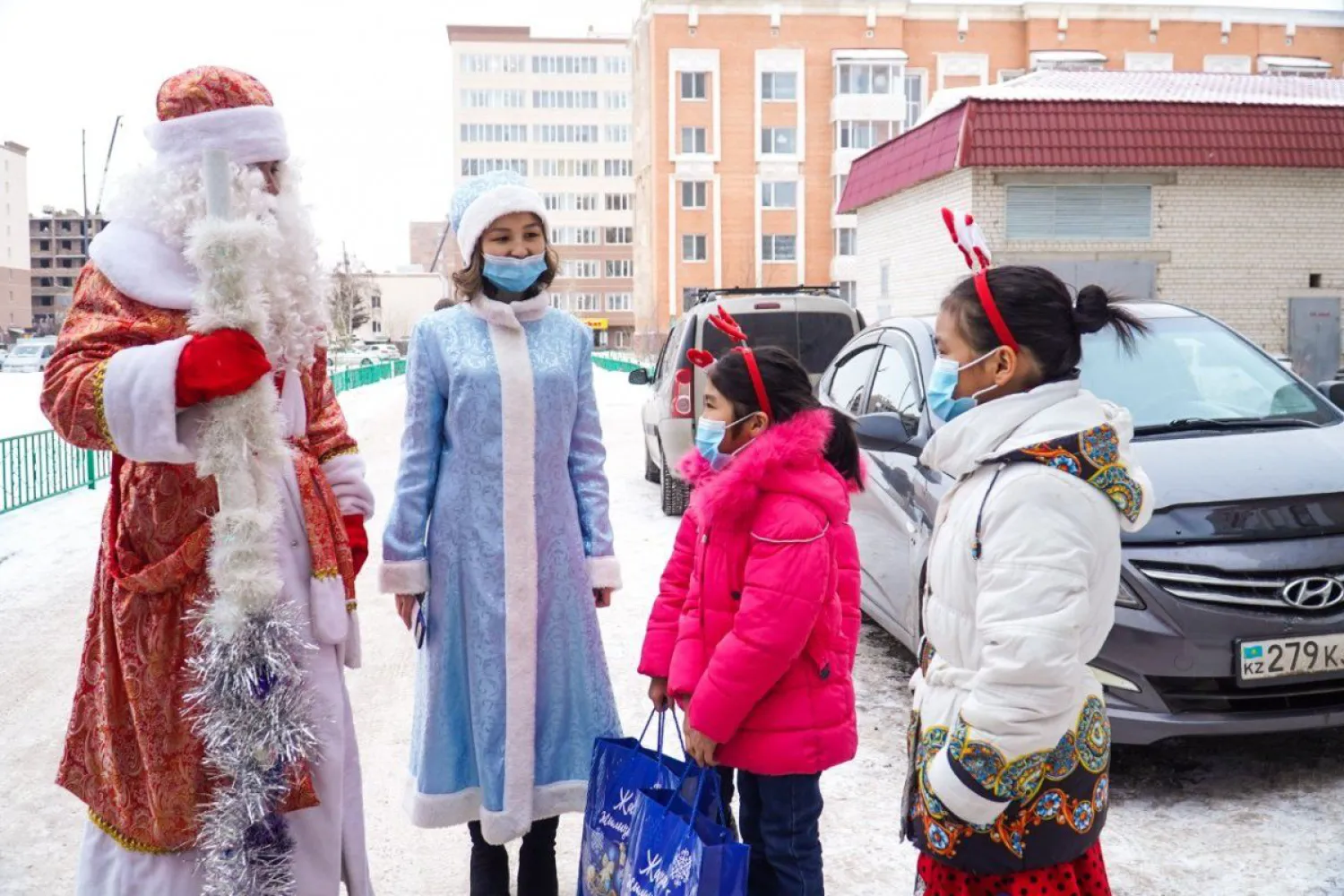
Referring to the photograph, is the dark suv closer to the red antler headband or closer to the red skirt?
the red skirt

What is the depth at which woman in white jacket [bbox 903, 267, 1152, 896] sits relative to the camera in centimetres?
202

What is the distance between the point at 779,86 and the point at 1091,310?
5740 cm

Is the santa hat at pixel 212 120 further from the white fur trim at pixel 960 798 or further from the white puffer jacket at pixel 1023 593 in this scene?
the white fur trim at pixel 960 798

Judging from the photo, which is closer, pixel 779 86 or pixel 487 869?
pixel 487 869

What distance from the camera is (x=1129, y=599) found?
4.03 metres

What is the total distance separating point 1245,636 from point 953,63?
5949 cm

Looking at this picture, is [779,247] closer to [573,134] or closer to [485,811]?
[573,134]

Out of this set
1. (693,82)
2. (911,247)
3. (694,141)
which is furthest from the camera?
(694,141)

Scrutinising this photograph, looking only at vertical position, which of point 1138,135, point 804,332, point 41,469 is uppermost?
point 1138,135

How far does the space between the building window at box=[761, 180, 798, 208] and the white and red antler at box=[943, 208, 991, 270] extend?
188 feet

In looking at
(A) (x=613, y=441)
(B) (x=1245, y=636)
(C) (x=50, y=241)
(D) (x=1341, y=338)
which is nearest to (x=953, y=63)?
(D) (x=1341, y=338)

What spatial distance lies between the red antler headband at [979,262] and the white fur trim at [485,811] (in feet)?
5.82

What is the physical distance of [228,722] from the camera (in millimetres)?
2262

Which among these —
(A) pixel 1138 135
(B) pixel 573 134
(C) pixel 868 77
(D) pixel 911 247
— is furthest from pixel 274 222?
(B) pixel 573 134
